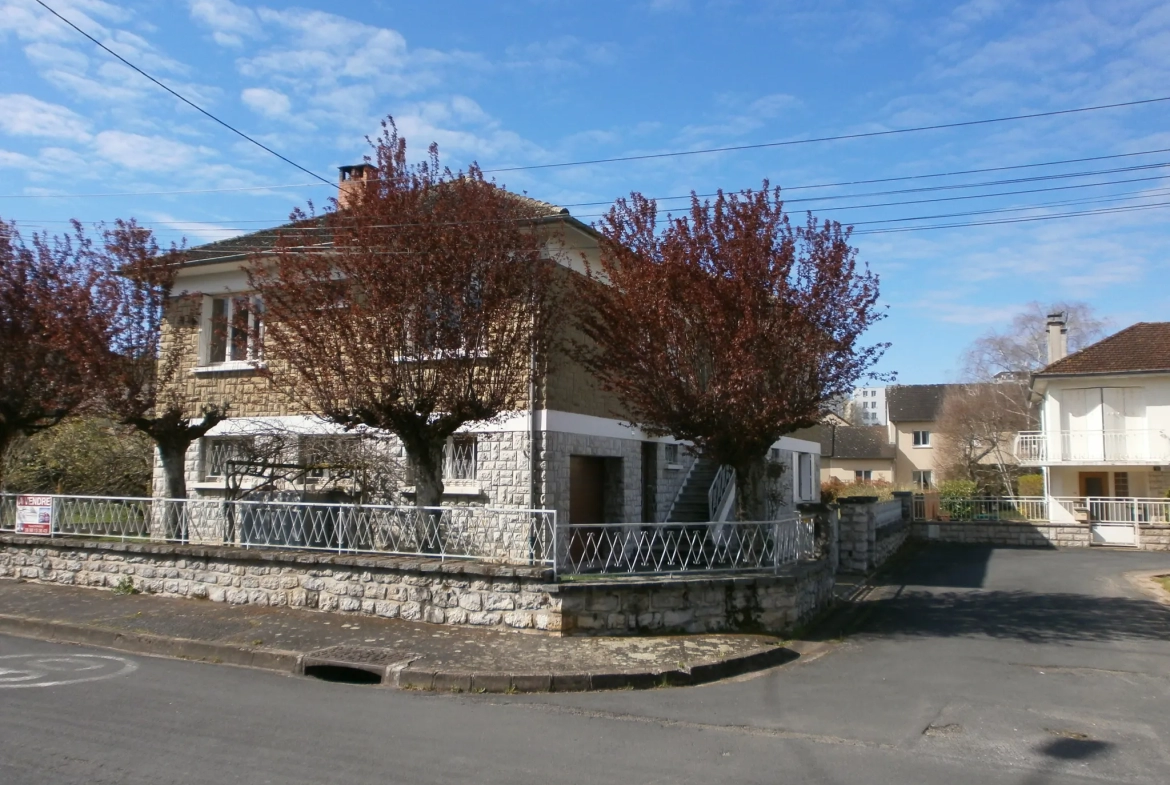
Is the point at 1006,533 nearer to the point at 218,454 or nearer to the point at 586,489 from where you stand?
the point at 586,489

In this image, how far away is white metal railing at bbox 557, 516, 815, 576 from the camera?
432 inches

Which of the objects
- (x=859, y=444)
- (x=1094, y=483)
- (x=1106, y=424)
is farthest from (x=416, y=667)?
(x=859, y=444)

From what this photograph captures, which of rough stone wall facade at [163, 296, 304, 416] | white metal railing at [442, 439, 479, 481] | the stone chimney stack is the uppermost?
the stone chimney stack

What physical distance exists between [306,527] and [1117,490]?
93.6 feet

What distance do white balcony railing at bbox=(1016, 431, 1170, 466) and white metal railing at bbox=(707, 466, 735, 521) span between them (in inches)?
641

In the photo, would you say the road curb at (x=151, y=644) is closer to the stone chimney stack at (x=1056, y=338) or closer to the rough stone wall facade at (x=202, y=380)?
the rough stone wall facade at (x=202, y=380)

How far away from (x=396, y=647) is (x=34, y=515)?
8314mm

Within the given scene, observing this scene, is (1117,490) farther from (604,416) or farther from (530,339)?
(530,339)

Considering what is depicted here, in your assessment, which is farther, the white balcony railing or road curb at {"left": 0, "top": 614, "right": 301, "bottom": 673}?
the white balcony railing

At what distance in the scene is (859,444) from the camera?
5706cm

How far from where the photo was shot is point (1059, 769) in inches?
246

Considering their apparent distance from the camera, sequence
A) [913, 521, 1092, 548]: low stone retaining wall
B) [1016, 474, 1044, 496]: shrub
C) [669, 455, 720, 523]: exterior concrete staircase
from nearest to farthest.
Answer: [669, 455, 720, 523]: exterior concrete staircase, [913, 521, 1092, 548]: low stone retaining wall, [1016, 474, 1044, 496]: shrub

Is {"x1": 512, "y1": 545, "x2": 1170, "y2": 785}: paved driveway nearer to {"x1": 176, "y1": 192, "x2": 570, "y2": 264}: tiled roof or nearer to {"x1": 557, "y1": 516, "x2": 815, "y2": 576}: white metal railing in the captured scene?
{"x1": 557, "y1": 516, "x2": 815, "y2": 576}: white metal railing

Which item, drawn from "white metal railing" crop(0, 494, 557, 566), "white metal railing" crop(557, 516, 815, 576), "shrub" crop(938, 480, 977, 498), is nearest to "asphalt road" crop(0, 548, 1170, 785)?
"white metal railing" crop(557, 516, 815, 576)
